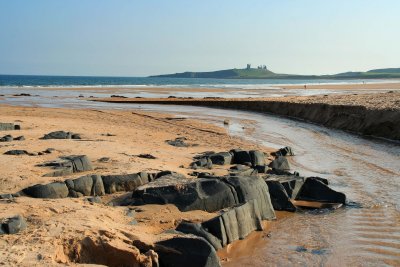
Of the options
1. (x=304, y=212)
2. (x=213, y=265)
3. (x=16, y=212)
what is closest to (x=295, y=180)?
(x=304, y=212)

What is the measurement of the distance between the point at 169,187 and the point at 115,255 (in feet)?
8.92

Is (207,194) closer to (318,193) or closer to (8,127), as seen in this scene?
(318,193)

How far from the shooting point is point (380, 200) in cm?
983

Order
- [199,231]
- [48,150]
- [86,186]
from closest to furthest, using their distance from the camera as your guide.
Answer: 1. [199,231]
2. [86,186]
3. [48,150]

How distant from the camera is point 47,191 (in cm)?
815

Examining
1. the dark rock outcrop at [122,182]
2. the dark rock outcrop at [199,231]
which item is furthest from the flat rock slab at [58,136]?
the dark rock outcrop at [199,231]

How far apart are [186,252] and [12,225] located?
88.4 inches

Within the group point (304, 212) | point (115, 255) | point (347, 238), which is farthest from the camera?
point (304, 212)

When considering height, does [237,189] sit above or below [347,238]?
above

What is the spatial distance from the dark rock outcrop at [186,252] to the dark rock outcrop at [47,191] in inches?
112

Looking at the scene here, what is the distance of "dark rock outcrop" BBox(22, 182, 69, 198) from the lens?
8.09 meters

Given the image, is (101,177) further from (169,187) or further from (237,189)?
(237,189)

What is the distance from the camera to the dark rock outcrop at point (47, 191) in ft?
26.6

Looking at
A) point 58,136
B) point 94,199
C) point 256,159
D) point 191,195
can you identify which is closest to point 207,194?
point 191,195
